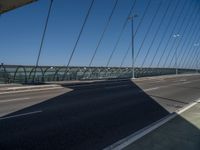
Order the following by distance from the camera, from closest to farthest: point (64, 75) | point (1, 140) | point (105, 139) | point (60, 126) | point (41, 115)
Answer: point (1, 140) → point (105, 139) → point (60, 126) → point (41, 115) → point (64, 75)

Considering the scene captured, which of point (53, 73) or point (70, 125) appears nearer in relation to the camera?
point (70, 125)

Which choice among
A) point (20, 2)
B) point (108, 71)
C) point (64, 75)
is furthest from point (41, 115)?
point (108, 71)

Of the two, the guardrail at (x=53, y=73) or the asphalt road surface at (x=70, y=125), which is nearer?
the asphalt road surface at (x=70, y=125)

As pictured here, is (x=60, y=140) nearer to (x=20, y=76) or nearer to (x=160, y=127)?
(x=160, y=127)

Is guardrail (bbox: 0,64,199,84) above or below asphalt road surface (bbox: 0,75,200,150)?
above

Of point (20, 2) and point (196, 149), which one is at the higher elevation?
point (20, 2)

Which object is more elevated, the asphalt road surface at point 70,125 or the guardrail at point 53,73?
the guardrail at point 53,73

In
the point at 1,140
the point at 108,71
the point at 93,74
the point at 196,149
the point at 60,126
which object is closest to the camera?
the point at 196,149

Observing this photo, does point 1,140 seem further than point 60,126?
No

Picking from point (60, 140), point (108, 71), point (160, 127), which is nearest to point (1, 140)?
point (60, 140)

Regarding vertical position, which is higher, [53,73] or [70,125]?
[53,73]

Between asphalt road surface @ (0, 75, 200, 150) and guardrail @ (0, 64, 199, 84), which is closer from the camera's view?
asphalt road surface @ (0, 75, 200, 150)

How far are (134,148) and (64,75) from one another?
27300 mm

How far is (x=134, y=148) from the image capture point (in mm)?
5480
